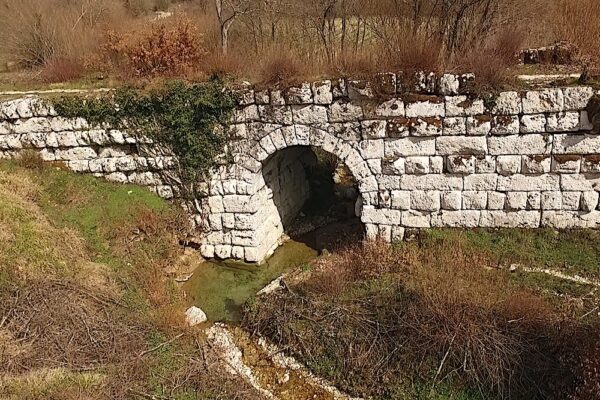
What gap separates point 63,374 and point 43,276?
2085 millimetres

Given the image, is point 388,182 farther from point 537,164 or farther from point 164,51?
point 164,51

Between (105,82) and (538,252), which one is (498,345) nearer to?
(538,252)

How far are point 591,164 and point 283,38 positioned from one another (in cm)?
831

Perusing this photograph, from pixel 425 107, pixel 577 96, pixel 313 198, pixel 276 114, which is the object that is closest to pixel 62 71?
pixel 276 114

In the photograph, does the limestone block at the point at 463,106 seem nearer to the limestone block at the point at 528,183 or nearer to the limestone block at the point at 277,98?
the limestone block at the point at 528,183

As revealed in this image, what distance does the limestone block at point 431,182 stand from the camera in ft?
29.7

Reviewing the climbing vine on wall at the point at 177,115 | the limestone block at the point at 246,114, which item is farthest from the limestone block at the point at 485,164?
the climbing vine on wall at the point at 177,115

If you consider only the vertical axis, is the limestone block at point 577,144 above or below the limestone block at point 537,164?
above

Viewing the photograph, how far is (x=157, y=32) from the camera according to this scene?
10.5 m

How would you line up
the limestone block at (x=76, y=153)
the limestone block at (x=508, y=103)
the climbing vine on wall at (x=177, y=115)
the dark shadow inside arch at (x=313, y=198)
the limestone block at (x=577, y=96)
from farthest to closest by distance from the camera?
1. the dark shadow inside arch at (x=313, y=198)
2. the limestone block at (x=76, y=153)
3. the climbing vine on wall at (x=177, y=115)
4. the limestone block at (x=508, y=103)
5. the limestone block at (x=577, y=96)

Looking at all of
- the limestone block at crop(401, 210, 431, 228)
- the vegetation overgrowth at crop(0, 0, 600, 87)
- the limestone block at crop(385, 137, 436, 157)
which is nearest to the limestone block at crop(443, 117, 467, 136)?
the limestone block at crop(385, 137, 436, 157)

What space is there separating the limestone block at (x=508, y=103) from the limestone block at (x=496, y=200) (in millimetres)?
1430

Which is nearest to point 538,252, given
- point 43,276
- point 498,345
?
point 498,345

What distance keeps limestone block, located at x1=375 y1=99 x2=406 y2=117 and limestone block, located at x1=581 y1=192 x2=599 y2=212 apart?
3327mm
